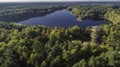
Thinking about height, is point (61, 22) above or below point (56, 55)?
below

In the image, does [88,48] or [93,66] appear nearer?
[93,66]

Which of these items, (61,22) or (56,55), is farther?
(61,22)

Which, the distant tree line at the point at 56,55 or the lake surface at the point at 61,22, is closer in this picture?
the distant tree line at the point at 56,55

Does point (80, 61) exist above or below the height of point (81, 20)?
above

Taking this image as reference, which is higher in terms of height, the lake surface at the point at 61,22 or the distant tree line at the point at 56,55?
the distant tree line at the point at 56,55

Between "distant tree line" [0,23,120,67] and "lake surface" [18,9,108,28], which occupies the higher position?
"distant tree line" [0,23,120,67]

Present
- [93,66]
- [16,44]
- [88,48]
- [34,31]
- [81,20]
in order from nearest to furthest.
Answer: [93,66], [88,48], [16,44], [34,31], [81,20]

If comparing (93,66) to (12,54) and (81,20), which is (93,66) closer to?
(12,54)

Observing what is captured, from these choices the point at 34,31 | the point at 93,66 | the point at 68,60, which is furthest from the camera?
the point at 34,31

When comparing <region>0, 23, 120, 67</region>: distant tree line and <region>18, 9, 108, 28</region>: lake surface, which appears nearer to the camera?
<region>0, 23, 120, 67</region>: distant tree line

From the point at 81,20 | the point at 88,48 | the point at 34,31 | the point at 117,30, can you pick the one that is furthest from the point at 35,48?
the point at 81,20

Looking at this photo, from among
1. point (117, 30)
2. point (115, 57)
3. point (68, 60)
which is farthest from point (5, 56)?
point (117, 30)
